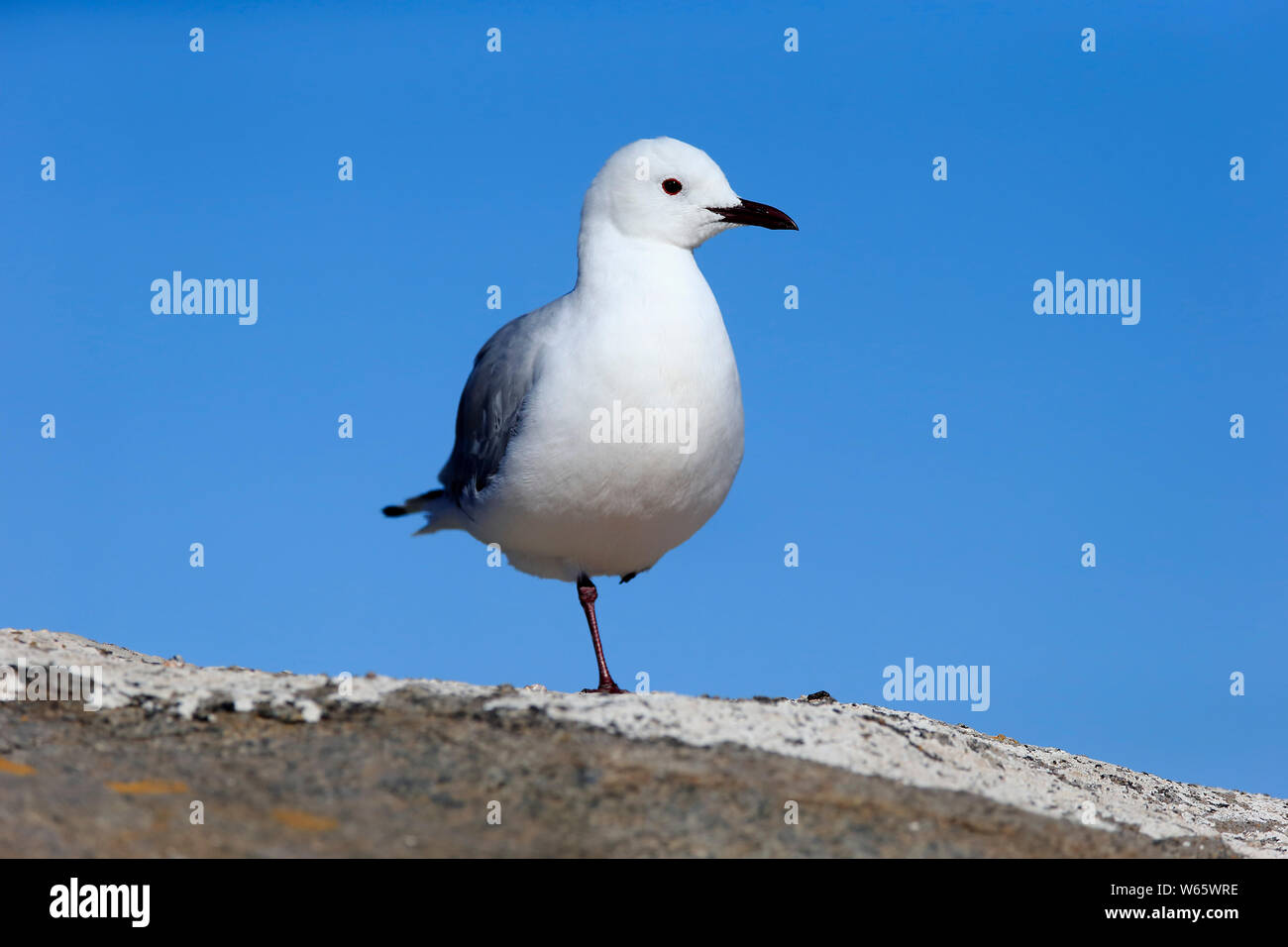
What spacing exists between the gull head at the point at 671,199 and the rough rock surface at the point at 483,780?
2997mm

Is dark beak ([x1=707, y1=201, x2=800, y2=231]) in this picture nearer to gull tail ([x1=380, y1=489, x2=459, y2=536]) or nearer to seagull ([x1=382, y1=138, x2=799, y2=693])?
seagull ([x1=382, y1=138, x2=799, y2=693])

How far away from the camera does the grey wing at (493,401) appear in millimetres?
7836

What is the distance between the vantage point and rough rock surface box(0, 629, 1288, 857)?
14.8ft

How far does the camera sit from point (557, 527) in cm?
771

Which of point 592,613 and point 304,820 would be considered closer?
point 304,820

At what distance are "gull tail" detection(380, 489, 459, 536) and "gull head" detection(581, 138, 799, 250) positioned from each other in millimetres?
2574

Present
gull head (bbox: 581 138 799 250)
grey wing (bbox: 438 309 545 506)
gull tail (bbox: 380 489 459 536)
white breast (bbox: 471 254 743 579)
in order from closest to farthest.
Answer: white breast (bbox: 471 254 743 579) → gull head (bbox: 581 138 799 250) → grey wing (bbox: 438 309 545 506) → gull tail (bbox: 380 489 459 536)

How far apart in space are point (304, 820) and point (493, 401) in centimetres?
397

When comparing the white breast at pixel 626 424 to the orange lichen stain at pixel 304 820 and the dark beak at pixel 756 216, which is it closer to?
the dark beak at pixel 756 216

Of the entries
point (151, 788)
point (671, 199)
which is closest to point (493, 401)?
point (671, 199)

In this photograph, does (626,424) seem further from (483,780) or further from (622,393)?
(483,780)

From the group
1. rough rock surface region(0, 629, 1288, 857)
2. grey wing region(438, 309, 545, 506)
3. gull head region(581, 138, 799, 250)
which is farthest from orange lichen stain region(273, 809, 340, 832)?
gull head region(581, 138, 799, 250)

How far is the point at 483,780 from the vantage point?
16.5 ft
